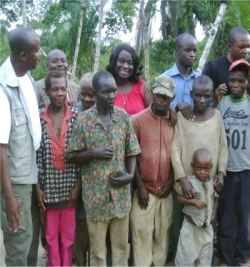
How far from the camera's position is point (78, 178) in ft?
10.5

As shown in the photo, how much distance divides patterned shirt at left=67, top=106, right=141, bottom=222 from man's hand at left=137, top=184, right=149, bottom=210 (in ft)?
0.94

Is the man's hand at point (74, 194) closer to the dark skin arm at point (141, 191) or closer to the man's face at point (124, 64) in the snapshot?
the dark skin arm at point (141, 191)

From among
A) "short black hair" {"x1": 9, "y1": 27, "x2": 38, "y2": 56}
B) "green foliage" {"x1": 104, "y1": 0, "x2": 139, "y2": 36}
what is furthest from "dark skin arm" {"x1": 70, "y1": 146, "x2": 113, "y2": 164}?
"green foliage" {"x1": 104, "y1": 0, "x2": 139, "y2": 36}

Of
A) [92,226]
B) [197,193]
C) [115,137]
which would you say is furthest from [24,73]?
[197,193]

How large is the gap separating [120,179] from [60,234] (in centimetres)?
78

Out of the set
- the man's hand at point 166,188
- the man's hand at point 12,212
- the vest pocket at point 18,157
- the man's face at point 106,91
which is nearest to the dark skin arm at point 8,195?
the man's hand at point 12,212

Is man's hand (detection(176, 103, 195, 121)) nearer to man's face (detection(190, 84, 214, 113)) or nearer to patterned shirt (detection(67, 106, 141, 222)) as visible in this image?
man's face (detection(190, 84, 214, 113))

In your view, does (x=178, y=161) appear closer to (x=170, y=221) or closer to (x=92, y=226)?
(x=170, y=221)

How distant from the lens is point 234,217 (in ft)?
12.0

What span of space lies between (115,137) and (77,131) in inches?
11.6

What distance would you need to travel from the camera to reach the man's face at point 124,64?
141 inches

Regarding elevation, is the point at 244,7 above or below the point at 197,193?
above

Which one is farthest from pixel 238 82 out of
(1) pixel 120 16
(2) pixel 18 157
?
(1) pixel 120 16

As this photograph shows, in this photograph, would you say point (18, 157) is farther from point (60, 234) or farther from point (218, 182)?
point (218, 182)
